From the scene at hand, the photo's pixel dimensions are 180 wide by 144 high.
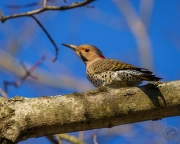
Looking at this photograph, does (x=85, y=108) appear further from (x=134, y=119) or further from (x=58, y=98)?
(x=134, y=119)

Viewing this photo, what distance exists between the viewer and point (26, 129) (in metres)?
2.43

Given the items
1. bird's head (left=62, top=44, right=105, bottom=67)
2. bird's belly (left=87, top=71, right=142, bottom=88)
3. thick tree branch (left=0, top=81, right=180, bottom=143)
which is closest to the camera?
thick tree branch (left=0, top=81, right=180, bottom=143)

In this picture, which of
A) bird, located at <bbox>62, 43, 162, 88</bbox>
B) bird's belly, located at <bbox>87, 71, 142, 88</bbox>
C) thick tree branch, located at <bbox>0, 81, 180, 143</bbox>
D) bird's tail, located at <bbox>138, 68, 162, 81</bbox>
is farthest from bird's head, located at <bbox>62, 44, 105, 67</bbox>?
thick tree branch, located at <bbox>0, 81, 180, 143</bbox>

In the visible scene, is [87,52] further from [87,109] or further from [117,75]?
[87,109]

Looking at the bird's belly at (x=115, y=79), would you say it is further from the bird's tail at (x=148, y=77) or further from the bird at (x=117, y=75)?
the bird's tail at (x=148, y=77)

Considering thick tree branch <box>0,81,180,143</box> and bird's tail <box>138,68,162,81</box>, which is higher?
bird's tail <box>138,68,162,81</box>

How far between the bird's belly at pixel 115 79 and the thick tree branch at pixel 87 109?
34.7 inches

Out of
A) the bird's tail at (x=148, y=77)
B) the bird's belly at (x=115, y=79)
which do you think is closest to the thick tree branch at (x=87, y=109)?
the bird's tail at (x=148, y=77)

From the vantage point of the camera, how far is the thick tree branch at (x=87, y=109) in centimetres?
244

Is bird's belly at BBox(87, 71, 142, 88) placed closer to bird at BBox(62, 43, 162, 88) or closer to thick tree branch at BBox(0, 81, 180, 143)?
bird at BBox(62, 43, 162, 88)

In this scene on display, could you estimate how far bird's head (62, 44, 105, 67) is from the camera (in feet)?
17.6

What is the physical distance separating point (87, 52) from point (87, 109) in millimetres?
2939

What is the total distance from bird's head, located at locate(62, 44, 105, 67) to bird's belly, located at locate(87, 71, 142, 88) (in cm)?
101

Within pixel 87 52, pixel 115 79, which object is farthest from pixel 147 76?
pixel 87 52
